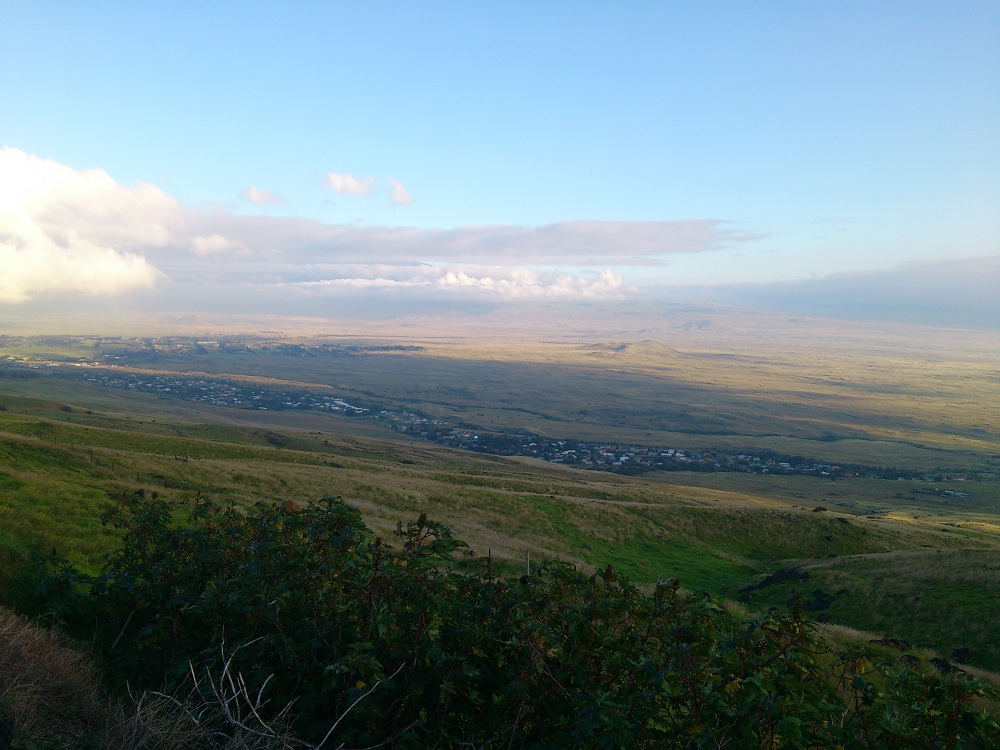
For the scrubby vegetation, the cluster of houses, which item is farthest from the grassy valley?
the cluster of houses

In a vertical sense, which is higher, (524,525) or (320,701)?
(320,701)

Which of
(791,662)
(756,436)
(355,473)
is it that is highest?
(791,662)

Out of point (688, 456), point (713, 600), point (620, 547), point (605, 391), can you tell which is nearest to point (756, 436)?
point (688, 456)

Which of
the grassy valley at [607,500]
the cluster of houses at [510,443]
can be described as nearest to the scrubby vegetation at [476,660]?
the grassy valley at [607,500]

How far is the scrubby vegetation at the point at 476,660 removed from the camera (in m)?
4.00

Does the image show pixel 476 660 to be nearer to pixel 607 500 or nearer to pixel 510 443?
pixel 607 500

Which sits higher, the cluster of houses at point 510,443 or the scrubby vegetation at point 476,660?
the scrubby vegetation at point 476,660

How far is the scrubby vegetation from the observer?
400 centimetres

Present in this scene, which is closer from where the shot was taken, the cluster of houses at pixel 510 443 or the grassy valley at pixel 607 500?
the grassy valley at pixel 607 500

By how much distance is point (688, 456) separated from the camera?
315ft

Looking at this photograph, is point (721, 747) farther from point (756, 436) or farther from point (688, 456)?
point (756, 436)

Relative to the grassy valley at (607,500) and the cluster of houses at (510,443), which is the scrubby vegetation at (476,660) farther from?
the cluster of houses at (510,443)

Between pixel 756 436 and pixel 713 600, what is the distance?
120325 mm

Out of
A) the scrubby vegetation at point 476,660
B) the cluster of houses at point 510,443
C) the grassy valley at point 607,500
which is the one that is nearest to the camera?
the scrubby vegetation at point 476,660
